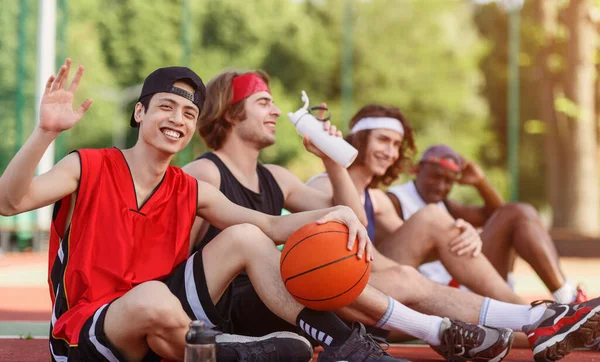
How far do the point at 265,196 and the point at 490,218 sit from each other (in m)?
2.03

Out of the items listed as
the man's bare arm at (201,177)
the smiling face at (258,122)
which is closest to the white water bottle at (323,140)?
the smiling face at (258,122)

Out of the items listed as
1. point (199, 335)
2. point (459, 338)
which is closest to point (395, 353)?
point (459, 338)

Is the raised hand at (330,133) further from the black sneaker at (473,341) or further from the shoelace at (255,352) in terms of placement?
the shoelace at (255,352)

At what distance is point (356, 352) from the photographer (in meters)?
3.48

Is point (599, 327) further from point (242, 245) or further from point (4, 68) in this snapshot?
point (4, 68)

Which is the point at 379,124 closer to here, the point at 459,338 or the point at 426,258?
the point at 426,258

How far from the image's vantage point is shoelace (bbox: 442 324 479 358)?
12.7 ft

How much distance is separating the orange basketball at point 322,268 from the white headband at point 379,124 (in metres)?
1.96

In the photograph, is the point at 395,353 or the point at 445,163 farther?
the point at 445,163

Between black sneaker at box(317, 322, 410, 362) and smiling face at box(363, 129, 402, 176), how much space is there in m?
1.92

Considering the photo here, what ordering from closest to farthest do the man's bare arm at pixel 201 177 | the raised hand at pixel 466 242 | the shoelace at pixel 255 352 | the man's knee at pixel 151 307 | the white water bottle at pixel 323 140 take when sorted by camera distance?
1. the man's knee at pixel 151 307
2. the shoelace at pixel 255 352
3. the man's bare arm at pixel 201 177
4. the white water bottle at pixel 323 140
5. the raised hand at pixel 466 242

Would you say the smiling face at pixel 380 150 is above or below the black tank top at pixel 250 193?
above

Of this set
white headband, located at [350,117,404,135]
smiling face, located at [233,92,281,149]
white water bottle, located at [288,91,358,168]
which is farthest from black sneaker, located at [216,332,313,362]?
white headband, located at [350,117,404,135]

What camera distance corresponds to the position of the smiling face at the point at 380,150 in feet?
17.4
